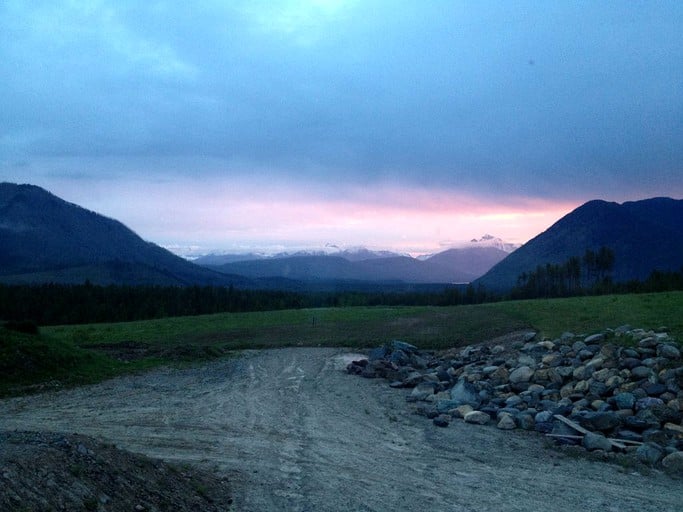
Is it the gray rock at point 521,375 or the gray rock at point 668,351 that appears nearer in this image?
the gray rock at point 668,351

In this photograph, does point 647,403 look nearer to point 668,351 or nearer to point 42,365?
point 668,351

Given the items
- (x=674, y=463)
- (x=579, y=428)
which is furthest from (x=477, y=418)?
(x=674, y=463)

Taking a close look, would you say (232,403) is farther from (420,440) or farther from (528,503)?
(528,503)

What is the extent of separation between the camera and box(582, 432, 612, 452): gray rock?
1335cm

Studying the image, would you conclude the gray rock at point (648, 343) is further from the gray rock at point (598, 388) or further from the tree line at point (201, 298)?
the tree line at point (201, 298)

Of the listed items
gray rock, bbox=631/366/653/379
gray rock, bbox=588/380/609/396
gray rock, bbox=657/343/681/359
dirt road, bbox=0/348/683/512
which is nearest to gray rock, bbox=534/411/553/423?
dirt road, bbox=0/348/683/512

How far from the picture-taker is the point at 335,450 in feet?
41.8

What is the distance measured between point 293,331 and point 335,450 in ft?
94.7

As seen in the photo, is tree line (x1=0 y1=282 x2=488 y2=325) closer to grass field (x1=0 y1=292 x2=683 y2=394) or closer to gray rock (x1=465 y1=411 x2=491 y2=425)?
grass field (x1=0 y1=292 x2=683 y2=394)

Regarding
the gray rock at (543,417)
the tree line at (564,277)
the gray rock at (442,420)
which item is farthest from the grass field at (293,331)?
the tree line at (564,277)

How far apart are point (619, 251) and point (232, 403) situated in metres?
198

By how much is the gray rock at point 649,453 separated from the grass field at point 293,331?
27.6 ft

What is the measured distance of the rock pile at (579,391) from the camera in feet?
46.6

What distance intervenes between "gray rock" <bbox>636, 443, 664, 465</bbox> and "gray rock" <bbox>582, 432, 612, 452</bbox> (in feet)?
2.23
